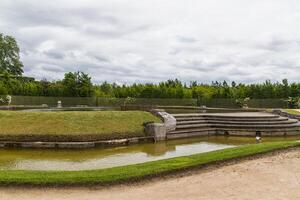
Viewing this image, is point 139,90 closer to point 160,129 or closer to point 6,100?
point 6,100

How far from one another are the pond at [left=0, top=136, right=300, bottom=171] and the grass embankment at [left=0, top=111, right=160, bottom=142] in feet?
3.23

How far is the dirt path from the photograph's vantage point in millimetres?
7797

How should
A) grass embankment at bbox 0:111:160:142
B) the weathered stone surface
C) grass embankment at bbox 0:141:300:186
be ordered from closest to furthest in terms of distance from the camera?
grass embankment at bbox 0:141:300:186
grass embankment at bbox 0:111:160:142
the weathered stone surface

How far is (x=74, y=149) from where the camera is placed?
16.2 metres

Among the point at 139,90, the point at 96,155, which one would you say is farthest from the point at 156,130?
the point at 139,90

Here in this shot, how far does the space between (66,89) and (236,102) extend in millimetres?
22140

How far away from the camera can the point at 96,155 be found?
14867 millimetres

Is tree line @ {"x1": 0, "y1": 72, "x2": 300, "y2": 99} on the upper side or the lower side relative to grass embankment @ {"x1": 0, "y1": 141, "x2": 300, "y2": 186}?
upper

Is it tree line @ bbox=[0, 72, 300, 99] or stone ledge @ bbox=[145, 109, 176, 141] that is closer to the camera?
stone ledge @ bbox=[145, 109, 176, 141]

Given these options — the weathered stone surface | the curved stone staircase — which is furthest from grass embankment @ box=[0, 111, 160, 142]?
the curved stone staircase

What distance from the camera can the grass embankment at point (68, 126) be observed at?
16.9 metres

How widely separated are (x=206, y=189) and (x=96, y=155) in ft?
24.2

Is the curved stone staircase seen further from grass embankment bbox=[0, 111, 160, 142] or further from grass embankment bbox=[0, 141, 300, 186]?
grass embankment bbox=[0, 141, 300, 186]

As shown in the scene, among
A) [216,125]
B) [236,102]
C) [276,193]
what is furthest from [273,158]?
[236,102]
